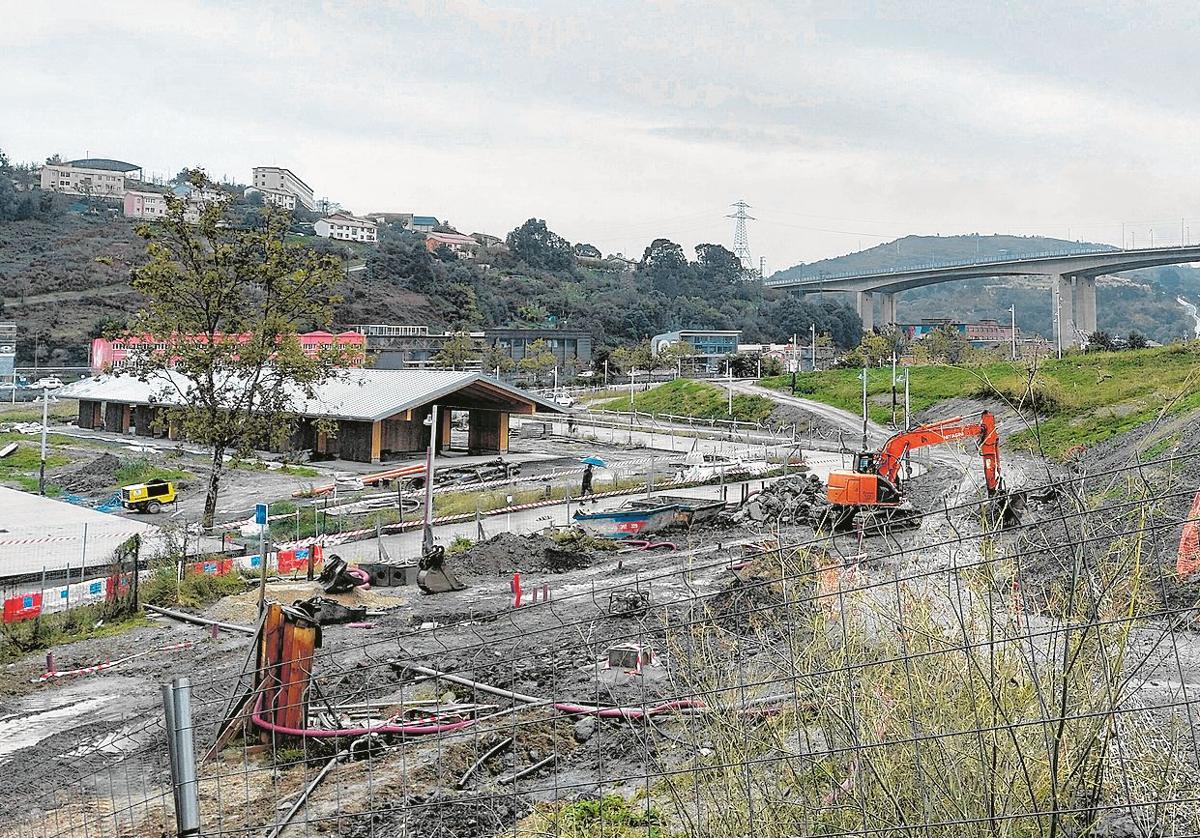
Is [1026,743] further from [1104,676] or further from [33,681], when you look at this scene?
[33,681]

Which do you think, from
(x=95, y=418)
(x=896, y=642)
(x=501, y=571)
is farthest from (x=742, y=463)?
(x=95, y=418)

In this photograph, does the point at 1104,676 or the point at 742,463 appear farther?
the point at 742,463

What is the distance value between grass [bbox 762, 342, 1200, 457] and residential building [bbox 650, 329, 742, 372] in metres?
51.0

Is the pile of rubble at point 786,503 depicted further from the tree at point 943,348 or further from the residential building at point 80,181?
the residential building at point 80,181

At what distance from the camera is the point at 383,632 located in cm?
1495

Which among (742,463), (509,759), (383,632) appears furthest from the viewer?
(742,463)

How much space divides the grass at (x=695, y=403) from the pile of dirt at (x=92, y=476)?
113ft

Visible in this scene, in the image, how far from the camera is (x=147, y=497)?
96.4 ft

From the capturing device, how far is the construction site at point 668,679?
3.82 m

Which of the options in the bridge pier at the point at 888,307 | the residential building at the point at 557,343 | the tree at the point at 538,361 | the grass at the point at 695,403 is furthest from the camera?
the bridge pier at the point at 888,307

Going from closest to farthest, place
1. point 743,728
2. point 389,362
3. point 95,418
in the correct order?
point 743,728, point 95,418, point 389,362

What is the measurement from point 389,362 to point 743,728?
237 feet

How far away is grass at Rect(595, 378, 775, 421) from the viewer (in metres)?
60.4

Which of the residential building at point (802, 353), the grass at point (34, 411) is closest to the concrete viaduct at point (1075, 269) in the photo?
the residential building at point (802, 353)
